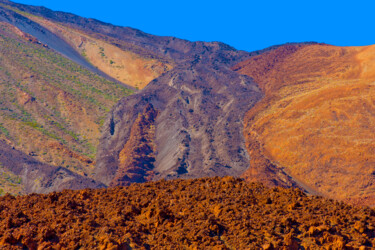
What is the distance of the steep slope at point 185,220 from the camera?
9.97 m

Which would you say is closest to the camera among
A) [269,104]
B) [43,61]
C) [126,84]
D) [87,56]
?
[269,104]

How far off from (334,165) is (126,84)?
44.1 meters

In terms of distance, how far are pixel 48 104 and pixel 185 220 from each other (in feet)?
165

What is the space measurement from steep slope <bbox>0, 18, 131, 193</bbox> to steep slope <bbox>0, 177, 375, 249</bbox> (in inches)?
1122

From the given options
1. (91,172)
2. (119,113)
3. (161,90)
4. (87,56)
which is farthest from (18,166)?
(87,56)

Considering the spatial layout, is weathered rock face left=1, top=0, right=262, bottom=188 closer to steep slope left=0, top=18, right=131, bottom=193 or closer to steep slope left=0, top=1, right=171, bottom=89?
steep slope left=0, top=1, right=171, bottom=89

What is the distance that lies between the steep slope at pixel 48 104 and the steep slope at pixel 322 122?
17947mm

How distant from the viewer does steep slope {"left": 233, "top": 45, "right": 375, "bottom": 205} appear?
3834 centimetres

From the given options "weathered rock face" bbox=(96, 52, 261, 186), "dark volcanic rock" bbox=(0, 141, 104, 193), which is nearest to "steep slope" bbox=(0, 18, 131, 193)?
"dark volcanic rock" bbox=(0, 141, 104, 193)

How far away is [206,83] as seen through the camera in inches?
2454

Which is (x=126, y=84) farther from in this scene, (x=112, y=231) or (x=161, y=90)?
(x=112, y=231)

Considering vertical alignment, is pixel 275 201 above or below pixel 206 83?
below

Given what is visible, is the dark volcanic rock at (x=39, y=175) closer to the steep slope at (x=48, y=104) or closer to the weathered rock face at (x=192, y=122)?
the steep slope at (x=48, y=104)

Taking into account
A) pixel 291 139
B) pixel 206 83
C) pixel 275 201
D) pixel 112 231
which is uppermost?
pixel 206 83
